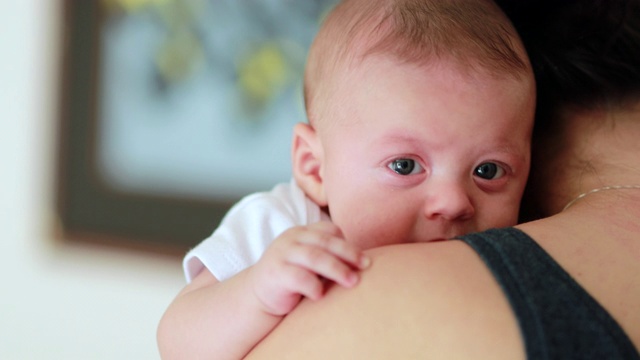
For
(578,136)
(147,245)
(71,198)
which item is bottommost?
(147,245)

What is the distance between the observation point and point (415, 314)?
64 cm

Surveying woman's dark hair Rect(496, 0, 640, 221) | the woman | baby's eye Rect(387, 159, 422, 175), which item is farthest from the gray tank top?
woman's dark hair Rect(496, 0, 640, 221)

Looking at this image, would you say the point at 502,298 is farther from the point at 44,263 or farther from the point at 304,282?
the point at 44,263

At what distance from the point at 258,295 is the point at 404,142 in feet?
0.80

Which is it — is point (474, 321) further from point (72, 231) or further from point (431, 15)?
point (72, 231)

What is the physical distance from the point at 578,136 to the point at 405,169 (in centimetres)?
23

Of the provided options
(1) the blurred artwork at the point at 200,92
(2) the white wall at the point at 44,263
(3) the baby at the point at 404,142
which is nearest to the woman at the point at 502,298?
(3) the baby at the point at 404,142

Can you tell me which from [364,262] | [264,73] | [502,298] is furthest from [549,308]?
[264,73]

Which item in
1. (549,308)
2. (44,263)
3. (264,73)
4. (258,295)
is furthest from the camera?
(44,263)

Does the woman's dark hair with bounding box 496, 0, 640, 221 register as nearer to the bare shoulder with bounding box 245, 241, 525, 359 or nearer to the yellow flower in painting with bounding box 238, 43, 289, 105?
the bare shoulder with bounding box 245, 241, 525, 359

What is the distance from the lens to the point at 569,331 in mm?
600

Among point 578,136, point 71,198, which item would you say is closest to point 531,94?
point 578,136

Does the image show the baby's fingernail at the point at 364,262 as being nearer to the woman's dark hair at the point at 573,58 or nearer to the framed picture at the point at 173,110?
the woman's dark hair at the point at 573,58

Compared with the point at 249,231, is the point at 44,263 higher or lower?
lower
